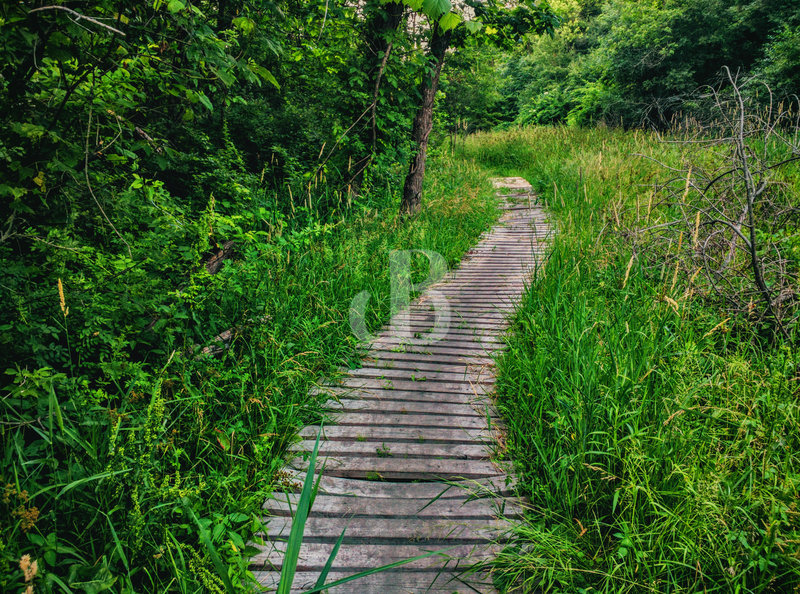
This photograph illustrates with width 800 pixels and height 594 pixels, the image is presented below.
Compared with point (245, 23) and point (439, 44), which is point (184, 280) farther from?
point (439, 44)

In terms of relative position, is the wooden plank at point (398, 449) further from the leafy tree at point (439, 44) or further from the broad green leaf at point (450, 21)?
the leafy tree at point (439, 44)

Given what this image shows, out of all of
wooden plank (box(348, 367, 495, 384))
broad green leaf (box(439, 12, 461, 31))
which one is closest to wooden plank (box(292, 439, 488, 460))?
wooden plank (box(348, 367, 495, 384))

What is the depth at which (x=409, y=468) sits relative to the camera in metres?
2.39

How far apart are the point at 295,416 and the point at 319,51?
542 centimetres

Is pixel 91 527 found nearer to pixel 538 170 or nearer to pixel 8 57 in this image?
pixel 8 57

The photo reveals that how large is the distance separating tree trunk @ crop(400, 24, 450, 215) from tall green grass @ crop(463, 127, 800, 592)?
168 inches

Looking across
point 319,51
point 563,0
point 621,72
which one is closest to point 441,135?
point 319,51

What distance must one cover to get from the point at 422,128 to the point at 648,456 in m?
6.10

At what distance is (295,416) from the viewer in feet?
8.78

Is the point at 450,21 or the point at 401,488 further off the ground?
the point at 450,21

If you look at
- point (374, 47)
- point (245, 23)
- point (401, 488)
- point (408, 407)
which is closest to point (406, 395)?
point (408, 407)

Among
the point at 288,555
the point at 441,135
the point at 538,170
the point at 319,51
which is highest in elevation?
the point at 319,51

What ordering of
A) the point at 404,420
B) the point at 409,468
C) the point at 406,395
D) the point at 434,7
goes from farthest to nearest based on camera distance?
the point at 406,395 → the point at 404,420 → the point at 409,468 → the point at 434,7

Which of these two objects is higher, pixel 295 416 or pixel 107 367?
pixel 107 367
